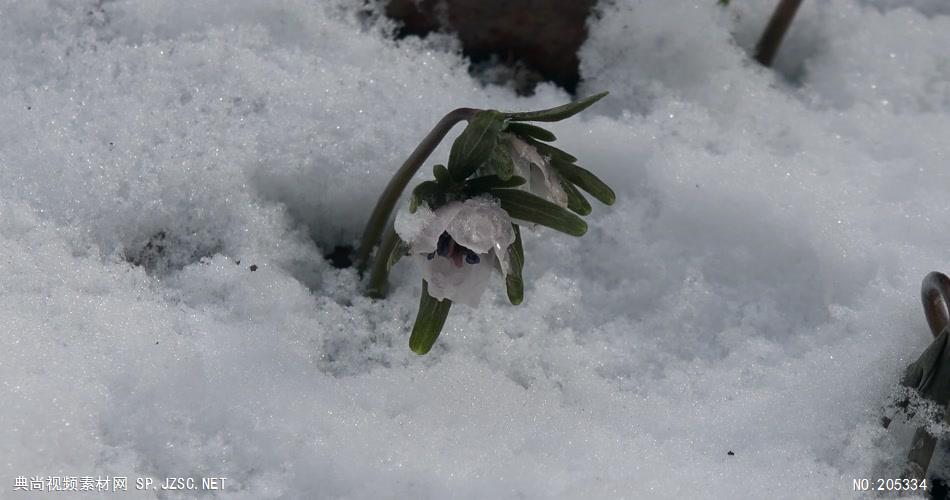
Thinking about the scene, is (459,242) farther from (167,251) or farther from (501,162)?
(167,251)

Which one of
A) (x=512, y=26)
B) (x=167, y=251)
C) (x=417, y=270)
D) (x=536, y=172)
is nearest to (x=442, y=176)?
(x=536, y=172)

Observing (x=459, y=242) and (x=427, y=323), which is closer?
(x=459, y=242)

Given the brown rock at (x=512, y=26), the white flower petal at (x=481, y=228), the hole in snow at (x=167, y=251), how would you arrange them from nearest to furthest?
the white flower petal at (x=481, y=228)
the hole in snow at (x=167, y=251)
the brown rock at (x=512, y=26)

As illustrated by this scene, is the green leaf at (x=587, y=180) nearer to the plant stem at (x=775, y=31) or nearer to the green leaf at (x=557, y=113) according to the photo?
the green leaf at (x=557, y=113)

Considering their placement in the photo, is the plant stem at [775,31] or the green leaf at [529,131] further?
the plant stem at [775,31]

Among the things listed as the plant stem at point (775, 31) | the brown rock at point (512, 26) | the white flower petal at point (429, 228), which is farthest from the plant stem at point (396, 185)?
the plant stem at point (775, 31)
